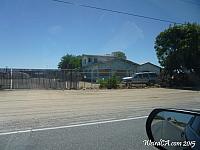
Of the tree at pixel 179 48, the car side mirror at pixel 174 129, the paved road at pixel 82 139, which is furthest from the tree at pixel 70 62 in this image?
the car side mirror at pixel 174 129

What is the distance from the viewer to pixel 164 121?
4160 millimetres

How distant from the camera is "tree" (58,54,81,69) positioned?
85875mm

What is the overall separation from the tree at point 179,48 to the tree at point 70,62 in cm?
4184

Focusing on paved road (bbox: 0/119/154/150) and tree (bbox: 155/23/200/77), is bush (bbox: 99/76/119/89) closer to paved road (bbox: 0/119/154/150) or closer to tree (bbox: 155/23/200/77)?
tree (bbox: 155/23/200/77)

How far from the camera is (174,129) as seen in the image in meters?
3.79

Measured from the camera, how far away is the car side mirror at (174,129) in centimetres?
320

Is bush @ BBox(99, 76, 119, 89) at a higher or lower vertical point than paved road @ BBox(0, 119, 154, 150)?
higher

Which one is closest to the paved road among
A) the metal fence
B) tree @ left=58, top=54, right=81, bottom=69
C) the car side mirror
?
the car side mirror

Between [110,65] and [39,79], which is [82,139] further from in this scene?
[110,65]

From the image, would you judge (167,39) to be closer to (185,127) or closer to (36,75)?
(36,75)

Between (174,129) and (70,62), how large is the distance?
84.8m

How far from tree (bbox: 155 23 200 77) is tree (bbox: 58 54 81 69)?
137 feet

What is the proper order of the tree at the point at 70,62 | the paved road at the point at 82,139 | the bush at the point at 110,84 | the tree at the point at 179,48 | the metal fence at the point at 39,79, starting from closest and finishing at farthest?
1. the paved road at the point at 82,139
2. the metal fence at the point at 39,79
3. the bush at the point at 110,84
4. the tree at the point at 179,48
5. the tree at the point at 70,62

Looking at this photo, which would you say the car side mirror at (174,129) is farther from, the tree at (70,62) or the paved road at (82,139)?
the tree at (70,62)
